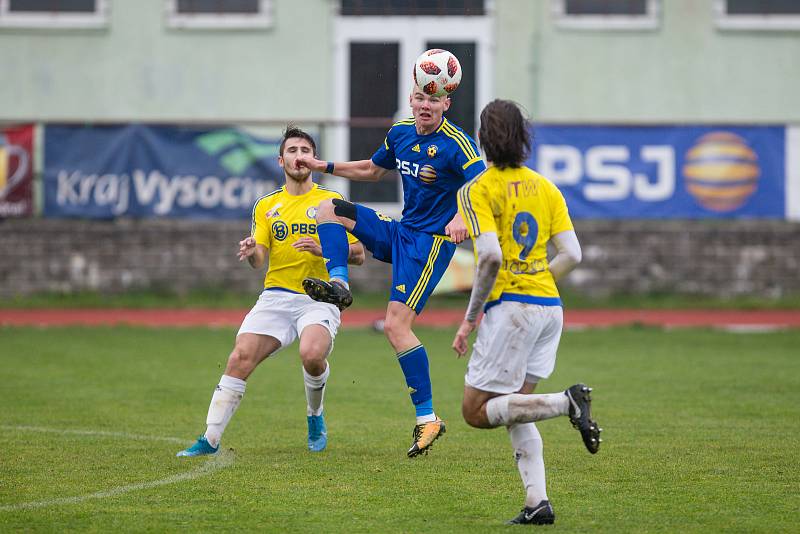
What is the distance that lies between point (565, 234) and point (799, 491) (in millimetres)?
2167

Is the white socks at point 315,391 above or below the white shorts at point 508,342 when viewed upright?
below

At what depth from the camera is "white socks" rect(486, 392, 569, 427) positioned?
643 centimetres

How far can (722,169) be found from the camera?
2016cm

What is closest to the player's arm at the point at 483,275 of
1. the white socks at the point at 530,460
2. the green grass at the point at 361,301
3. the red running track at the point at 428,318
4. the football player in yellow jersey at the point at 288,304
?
the white socks at the point at 530,460

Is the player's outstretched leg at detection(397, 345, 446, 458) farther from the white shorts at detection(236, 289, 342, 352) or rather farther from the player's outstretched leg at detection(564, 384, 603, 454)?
the player's outstretched leg at detection(564, 384, 603, 454)

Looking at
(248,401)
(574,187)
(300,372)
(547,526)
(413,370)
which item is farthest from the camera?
(574,187)

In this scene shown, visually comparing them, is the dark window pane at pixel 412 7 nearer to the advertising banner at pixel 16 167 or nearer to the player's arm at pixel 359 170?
the advertising banner at pixel 16 167

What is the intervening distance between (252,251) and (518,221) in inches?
104

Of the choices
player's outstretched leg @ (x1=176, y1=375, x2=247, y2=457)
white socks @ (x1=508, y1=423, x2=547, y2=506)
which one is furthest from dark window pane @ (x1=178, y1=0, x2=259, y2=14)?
white socks @ (x1=508, y1=423, x2=547, y2=506)

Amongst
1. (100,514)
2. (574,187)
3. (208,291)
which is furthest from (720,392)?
(208,291)

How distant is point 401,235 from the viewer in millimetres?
8719

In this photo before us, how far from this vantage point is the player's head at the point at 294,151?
8891mm

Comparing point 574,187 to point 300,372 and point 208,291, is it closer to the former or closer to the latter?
point 208,291

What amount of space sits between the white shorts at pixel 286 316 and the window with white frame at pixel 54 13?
16.1 meters
